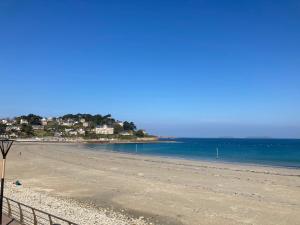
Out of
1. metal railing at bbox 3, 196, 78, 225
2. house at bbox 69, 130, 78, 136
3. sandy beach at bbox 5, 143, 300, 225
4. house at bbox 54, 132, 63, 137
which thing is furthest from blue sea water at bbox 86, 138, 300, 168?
house at bbox 69, 130, 78, 136

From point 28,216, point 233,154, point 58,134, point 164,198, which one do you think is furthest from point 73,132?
point 28,216

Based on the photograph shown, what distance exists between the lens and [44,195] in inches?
849

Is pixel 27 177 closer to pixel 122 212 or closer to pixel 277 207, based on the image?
pixel 122 212

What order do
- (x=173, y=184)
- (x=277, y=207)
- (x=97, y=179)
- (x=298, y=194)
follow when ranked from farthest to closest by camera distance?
(x=97, y=179), (x=173, y=184), (x=298, y=194), (x=277, y=207)

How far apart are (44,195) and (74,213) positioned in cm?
579

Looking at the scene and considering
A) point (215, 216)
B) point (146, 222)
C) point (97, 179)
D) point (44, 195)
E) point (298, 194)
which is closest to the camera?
point (146, 222)

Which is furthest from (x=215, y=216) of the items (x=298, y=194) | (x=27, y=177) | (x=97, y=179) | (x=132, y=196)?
(x=27, y=177)

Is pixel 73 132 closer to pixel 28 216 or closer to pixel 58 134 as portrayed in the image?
pixel 58 134

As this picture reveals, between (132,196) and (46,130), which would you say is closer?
(132,196)

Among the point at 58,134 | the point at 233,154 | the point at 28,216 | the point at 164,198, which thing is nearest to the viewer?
the point at 28,216

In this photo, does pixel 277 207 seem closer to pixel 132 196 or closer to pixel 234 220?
pixel 234 220

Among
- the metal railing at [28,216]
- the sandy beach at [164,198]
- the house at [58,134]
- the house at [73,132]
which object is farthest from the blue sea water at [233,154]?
the house at [73,132]

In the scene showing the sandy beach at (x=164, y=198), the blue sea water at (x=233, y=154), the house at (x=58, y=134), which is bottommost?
the sandy beach at (x=164, y=198)

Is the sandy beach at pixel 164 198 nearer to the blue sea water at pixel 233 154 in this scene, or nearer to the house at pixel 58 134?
the blue sea water at pixel 233 154
